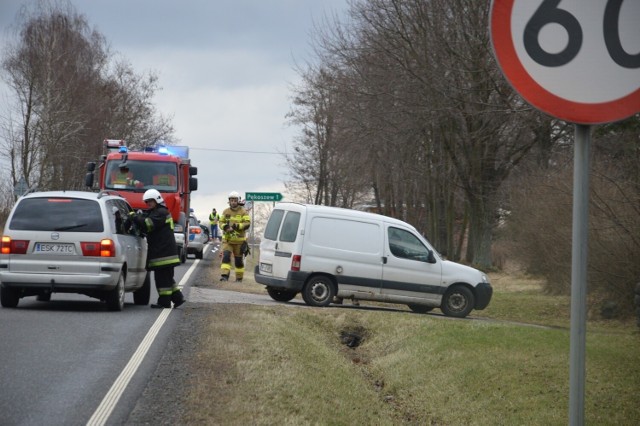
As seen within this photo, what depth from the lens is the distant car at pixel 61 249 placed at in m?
15.2

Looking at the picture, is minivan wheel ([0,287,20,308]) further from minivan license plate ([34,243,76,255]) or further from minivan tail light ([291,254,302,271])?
minivan tail light ([291,254,302,271])

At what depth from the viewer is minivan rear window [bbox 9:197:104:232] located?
15336mm

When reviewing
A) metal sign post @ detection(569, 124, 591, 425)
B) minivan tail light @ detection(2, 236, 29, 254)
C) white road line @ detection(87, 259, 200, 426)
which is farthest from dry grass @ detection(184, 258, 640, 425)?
metal sign post @ detection(569, 124, 591, 425)

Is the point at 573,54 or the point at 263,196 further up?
the point at 263,196

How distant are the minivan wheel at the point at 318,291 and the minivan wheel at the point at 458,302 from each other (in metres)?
2.24

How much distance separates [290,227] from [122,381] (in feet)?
36.1

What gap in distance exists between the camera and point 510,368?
1108 cm

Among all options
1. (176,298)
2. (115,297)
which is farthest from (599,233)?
(115,297)

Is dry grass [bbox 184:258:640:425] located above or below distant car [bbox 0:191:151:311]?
below

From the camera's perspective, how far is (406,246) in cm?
2025

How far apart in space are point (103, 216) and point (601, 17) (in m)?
12.6

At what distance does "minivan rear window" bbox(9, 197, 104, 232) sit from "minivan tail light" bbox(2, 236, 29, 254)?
197 mm

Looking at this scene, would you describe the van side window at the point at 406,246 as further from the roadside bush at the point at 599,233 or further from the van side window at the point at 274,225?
the roadside bush at the point at 599,233

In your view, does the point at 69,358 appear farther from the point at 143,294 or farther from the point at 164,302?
the point at 143,294
